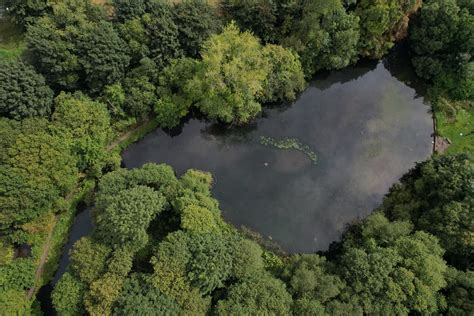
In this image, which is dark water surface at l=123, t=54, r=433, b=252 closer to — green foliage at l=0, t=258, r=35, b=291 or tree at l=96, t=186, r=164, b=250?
tree at l=96, t=186, r=164, b=250

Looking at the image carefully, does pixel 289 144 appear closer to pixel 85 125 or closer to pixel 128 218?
pixel 128 218

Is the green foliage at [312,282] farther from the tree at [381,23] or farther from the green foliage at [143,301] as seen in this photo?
the tree at [381,23]

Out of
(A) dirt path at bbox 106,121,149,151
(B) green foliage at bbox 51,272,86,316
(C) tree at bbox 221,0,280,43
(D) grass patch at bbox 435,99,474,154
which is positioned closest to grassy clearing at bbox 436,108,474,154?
(D) grass patch at bbox 435,99,474,154

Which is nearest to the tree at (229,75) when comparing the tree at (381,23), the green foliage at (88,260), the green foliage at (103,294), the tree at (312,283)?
the tree at (381,23)

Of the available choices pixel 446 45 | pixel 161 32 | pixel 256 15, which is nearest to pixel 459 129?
pixel 446 45

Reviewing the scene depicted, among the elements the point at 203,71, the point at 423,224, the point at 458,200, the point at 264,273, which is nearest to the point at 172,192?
the point at 264,273
